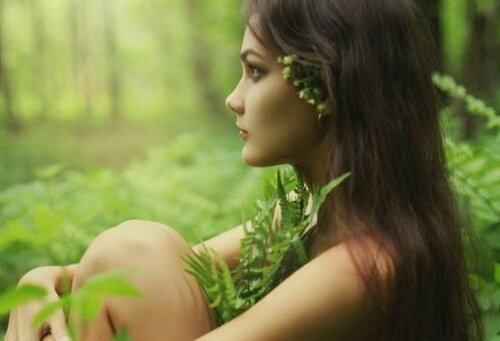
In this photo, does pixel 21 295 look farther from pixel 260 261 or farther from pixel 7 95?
pixel 7 95

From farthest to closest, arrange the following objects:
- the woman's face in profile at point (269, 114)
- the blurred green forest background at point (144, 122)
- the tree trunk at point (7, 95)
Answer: the tree trunk at point (7, 95), the blurred green forest background at point (144, 122), the woman's face in profile at point (269, 114)

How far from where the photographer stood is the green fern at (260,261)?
6.61 feet

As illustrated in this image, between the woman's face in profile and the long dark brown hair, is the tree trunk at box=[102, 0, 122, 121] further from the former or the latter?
the long dark brown hair

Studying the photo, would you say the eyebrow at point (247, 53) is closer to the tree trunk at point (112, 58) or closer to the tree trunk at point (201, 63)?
the tree trunk at point (201, 63)

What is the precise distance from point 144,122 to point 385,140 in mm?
19366

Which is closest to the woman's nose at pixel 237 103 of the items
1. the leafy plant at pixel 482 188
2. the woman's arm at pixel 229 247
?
the woman's arm at pixel 229 247

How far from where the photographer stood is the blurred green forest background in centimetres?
344

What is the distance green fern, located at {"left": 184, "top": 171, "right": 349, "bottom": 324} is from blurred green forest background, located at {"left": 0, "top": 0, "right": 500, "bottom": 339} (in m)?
0.47

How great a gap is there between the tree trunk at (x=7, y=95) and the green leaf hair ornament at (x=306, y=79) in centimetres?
1685

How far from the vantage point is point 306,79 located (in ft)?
6.46

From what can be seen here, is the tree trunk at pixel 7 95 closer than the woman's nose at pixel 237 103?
No

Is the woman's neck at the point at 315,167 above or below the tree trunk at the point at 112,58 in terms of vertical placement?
above

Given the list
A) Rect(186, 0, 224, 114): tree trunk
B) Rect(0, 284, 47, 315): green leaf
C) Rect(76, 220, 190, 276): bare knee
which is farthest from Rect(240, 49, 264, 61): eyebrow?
Rect(186, 0, 224, 114): tree trunk

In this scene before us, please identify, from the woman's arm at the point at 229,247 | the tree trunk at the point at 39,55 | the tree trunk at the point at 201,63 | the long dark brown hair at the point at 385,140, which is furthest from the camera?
the tree trunk at the point at 39,55
